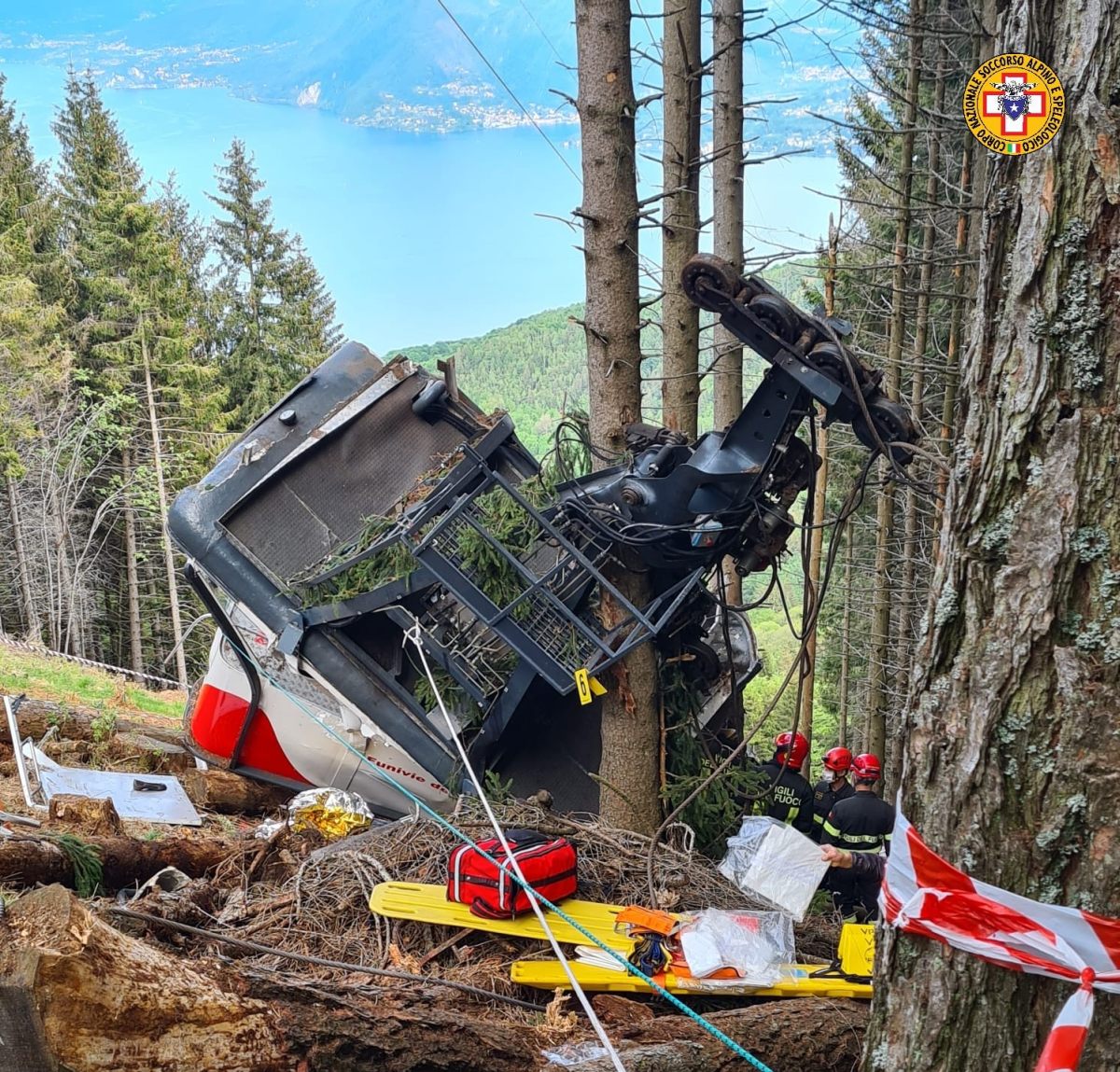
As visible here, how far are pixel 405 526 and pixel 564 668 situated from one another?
1.14 meters

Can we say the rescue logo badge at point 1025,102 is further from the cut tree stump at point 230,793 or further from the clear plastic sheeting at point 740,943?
the cut tree stump at point 230,793

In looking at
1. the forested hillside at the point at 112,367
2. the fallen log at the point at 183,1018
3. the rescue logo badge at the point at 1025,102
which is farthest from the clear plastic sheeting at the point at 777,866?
the forested hillside at the point at 112,367

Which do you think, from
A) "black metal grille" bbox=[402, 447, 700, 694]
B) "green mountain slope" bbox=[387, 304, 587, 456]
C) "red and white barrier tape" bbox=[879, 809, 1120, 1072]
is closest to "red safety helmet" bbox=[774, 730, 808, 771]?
"black metal grille" bbox=[402, 447, 700, 694]

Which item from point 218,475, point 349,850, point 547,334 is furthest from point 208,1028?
point 547,334

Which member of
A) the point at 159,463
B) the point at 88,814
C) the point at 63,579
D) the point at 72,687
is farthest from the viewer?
the point at 63,579

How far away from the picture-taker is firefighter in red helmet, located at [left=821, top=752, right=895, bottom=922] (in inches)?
204

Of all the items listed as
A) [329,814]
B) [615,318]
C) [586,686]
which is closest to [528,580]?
[586,686]

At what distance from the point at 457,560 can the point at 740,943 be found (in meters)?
2.22

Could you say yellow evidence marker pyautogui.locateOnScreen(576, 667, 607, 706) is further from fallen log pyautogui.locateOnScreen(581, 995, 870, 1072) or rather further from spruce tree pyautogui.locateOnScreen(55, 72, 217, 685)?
spruce tree pyautogui.locateOnScreen(55, 72, 217, 685)

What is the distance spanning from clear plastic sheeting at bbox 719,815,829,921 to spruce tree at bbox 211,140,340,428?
25368 mm

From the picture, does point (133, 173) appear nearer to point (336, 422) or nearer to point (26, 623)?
point (26, 623)

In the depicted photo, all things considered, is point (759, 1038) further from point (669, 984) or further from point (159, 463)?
point (159, 463)

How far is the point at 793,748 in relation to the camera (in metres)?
6.41

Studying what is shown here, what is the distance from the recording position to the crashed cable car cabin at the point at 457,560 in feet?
15.8
